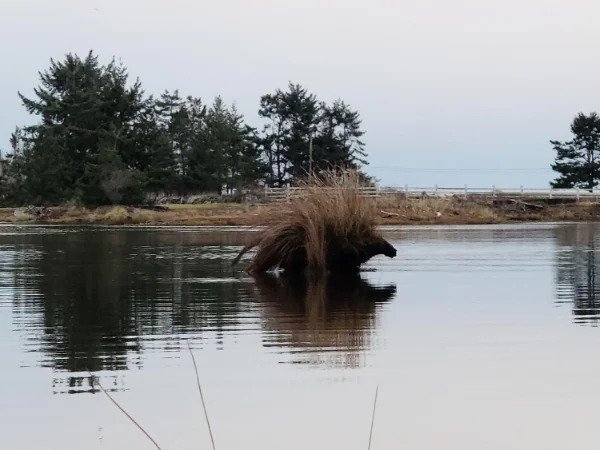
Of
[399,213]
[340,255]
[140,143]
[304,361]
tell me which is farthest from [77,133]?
[304,361]

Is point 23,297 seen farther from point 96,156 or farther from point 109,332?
point 96,156

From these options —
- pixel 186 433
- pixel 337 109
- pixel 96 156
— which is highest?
pixel 337 109

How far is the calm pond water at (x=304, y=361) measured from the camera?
7.05m

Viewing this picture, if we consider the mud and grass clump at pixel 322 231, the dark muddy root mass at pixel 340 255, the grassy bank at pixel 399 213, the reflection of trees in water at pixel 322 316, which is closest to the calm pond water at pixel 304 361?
the reflection of trees in water at pixel 322 316

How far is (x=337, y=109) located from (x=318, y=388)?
84772 millimetres

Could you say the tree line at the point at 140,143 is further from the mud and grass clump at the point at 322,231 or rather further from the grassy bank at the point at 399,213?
the mud and grass clump at the point at 322,231

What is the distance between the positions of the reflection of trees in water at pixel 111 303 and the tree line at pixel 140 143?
36.3 metres

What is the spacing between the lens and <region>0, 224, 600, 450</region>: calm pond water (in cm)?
705

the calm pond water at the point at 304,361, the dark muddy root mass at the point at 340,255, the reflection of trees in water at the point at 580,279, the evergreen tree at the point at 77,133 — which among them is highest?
the evergreen tree at the point at 77,133

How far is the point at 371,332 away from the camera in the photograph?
1163cm

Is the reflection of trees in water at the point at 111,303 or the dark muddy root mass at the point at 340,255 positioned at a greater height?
the dark muddy root mass at the point at 340,255

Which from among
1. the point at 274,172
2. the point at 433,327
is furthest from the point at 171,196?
the point at 433,327

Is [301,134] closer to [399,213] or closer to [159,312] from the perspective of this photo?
[399,213]

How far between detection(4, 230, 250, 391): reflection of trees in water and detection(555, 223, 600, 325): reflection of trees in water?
5518 mm
